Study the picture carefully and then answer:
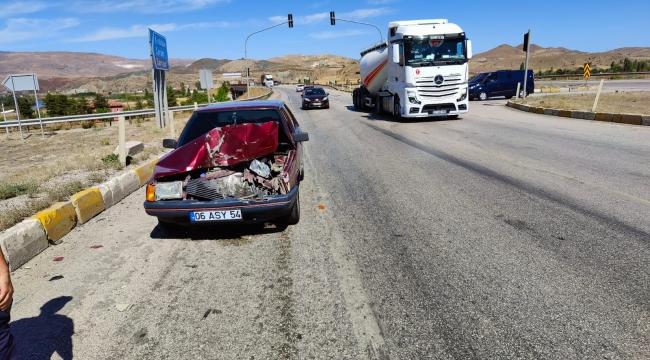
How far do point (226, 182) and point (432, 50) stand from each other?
13.0 metres

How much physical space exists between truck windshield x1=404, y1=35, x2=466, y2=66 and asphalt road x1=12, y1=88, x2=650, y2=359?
9.77 metres

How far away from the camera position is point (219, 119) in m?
6.47

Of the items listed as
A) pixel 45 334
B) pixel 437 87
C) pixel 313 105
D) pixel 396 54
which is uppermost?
pixel 396 54

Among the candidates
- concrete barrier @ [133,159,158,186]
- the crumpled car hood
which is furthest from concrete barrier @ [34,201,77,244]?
concrete barrier @ [133,159,158,186]

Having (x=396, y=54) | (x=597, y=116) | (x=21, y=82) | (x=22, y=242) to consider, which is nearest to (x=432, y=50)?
(x=396, y=54)

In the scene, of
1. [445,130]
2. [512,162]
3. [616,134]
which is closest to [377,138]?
[445,130]

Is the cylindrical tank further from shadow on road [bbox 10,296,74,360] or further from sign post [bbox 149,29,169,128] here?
shadow on road [bbox 10,296,74,360]

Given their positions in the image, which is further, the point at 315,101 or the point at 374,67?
the point at 315,101

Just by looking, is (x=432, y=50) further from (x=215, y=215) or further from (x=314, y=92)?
(x=314, y=92)

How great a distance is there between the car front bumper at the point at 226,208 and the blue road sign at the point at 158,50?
47.8 ft

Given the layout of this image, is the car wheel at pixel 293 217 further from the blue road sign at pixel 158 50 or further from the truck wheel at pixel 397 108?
the blue road sign at pixel 158 50

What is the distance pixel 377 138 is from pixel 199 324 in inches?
426

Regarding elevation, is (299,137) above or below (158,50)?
below

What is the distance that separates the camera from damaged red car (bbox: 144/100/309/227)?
490 cm
